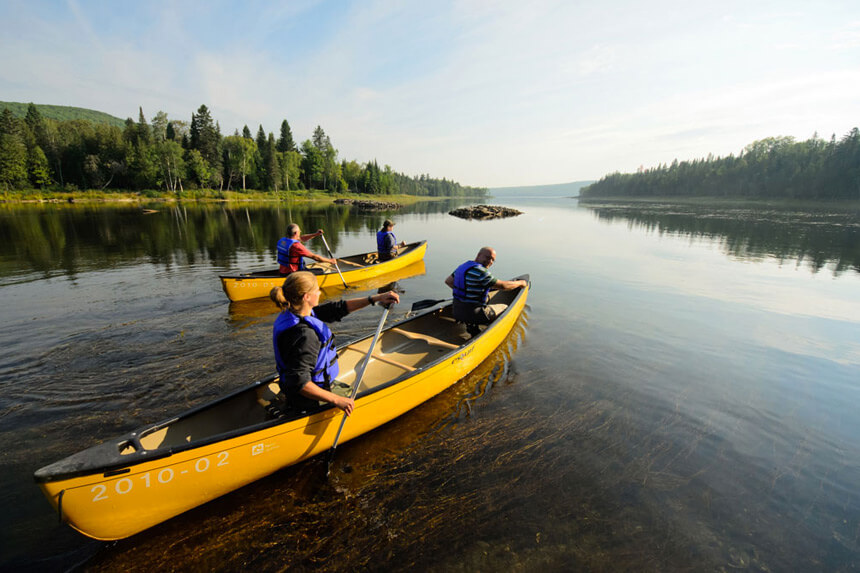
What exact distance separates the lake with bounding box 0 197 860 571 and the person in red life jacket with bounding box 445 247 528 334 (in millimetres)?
1194

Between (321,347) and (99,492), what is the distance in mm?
2208

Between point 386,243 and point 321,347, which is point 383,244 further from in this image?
point 321,347

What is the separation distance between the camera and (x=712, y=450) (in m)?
5.16

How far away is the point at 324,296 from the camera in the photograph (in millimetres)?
11969

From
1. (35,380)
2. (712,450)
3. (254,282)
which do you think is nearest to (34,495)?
(35,380)

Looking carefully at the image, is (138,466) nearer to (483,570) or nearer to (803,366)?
(483,570)

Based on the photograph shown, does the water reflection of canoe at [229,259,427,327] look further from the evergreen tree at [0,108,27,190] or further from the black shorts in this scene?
the evergreen tree at [0,108,27,190]

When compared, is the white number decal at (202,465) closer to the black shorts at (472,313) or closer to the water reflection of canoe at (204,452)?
the water reflection of canoe at (204,452)

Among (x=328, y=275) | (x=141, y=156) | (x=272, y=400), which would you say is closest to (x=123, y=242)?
(x=328, y=275)

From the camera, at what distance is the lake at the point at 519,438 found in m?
3.61

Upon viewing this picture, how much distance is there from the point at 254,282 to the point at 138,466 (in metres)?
8.00

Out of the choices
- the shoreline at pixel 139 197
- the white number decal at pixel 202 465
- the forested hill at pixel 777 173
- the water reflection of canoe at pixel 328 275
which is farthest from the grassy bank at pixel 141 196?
the forested hill at pixel 777 173

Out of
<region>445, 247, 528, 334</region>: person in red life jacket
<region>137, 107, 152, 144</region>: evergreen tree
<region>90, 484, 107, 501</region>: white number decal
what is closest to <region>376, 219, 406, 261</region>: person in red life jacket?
<region>445, 247, 528, 334</region>: person in red life jacket

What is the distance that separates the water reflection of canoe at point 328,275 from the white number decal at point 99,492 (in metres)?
7.69
